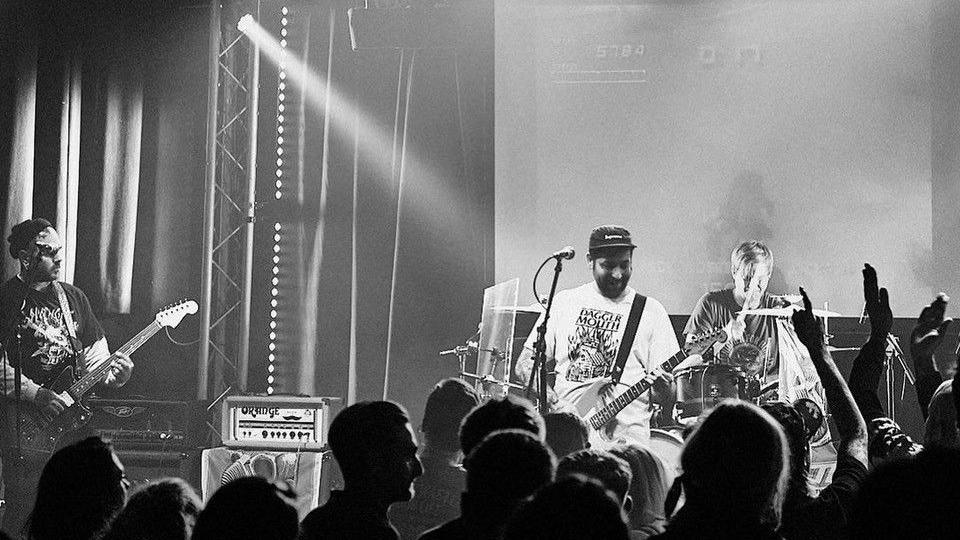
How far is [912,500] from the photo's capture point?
1.52 meters

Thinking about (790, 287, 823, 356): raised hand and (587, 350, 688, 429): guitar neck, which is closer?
(790, 287, 823, 356): raised hand

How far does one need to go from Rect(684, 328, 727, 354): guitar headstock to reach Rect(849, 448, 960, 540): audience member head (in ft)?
19.7

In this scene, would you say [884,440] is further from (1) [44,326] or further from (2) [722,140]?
(1) [44,326]

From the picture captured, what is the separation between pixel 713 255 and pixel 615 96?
1.29 meters

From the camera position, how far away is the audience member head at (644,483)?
9.90ft

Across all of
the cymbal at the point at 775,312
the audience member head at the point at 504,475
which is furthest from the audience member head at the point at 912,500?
the cymbal at the point at 775,312

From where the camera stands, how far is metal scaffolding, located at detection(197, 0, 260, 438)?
25.8ft

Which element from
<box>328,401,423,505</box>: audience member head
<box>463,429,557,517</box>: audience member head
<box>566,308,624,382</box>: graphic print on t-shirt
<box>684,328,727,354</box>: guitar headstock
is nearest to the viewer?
<box>463,429,557,517</box>: audience member head

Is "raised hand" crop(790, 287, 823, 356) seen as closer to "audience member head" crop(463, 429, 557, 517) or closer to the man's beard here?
"audience member head" crop(463, 429, 557, 517)

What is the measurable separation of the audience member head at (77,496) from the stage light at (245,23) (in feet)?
19.8

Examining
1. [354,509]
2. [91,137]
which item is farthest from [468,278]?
[354,509]

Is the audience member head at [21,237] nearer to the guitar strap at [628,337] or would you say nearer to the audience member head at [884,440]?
the guitar strap at [628,337]

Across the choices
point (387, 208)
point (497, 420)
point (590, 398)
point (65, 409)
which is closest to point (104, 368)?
point (65, 409)

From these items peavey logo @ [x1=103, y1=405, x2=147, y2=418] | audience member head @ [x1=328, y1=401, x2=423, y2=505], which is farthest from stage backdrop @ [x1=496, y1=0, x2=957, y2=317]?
audience member head @ [x1=328, y1=401, x2=423, y2=505]
